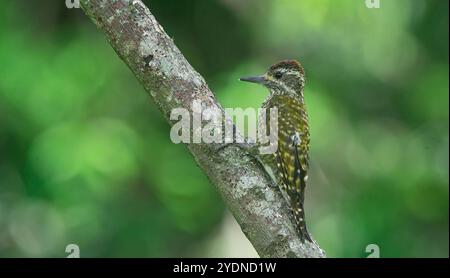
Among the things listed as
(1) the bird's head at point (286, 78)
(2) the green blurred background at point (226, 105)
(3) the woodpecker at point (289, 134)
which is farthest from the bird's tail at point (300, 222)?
(2) the green blurred background at point (226, 105)

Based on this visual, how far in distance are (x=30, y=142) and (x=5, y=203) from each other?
31.4 inches

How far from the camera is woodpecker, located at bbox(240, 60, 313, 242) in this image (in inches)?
210

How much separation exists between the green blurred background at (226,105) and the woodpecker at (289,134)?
2.07 metres

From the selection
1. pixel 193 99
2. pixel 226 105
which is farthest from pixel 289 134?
pixel 226 105

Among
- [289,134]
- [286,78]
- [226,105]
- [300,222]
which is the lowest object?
[300,222]

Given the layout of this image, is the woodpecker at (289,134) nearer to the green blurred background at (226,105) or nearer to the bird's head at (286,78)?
the bird's head at (286,78)

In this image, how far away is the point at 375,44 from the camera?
994 centimetres

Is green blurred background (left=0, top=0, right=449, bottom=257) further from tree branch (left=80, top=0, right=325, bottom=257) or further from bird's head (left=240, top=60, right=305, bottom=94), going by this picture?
tree branch (left=80, top=0, right=325, bottom=257)

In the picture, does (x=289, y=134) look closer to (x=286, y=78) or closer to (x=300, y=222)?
(x=286, y=78)

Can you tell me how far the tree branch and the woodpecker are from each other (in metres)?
0.14

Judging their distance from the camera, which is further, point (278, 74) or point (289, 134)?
point (278, 74)

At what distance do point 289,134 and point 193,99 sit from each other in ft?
3.95

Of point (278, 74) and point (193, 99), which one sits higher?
point (278, 74)

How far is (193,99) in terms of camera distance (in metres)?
4.92
